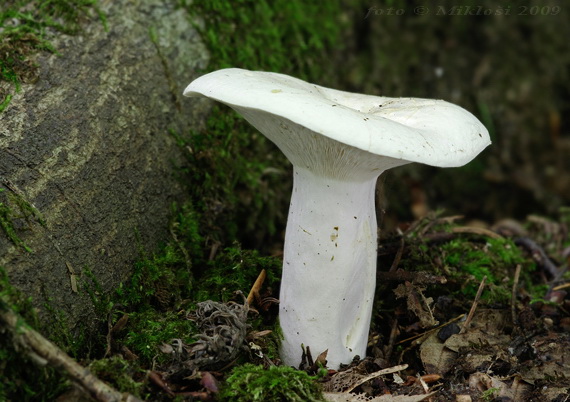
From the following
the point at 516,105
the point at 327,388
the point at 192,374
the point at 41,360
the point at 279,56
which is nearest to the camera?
the point at 41,360

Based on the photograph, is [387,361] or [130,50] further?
[130,50]

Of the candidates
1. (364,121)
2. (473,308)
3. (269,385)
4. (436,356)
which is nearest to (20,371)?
(269,385)

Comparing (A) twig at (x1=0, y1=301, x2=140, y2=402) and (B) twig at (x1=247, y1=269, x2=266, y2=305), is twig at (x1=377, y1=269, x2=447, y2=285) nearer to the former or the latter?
(B) twig at (x1=247, y1=269, x2=266, y2=305)

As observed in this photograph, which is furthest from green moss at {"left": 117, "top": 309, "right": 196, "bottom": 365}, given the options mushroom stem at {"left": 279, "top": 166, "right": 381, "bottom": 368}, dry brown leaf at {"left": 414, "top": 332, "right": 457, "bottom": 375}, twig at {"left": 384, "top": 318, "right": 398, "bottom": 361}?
dry brown leaf at {"left": 414, "top": 332, "right": 457, "bottom": 375}

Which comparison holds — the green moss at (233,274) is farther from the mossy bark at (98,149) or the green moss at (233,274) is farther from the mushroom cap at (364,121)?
the mushroom cap at (364,121)

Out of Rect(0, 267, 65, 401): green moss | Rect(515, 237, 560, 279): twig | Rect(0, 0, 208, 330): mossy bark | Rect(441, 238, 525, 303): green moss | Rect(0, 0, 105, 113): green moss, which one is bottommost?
Rect(515, 237, 560, 279): twig

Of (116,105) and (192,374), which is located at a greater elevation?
(116,105)

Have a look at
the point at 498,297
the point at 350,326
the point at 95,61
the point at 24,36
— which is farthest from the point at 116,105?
the point at 498,297

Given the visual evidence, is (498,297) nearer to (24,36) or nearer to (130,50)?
(130,50)
